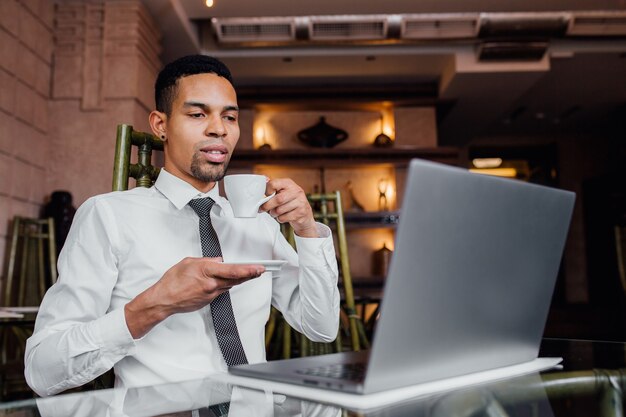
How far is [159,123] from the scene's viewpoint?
3.98 feet

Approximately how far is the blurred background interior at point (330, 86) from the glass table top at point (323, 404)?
11.3ft

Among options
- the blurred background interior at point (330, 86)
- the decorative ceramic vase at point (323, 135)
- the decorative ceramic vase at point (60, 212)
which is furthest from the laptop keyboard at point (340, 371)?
the decorative ceramic vase at point (323, 135)

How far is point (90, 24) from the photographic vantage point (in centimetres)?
439

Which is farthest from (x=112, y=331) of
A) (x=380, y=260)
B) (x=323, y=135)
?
(x=323, y=135)

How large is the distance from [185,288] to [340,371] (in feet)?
0.85

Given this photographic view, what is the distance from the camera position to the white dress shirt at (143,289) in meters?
0.90

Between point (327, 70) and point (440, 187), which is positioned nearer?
point (440, 187)

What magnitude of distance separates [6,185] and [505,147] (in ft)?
23.8

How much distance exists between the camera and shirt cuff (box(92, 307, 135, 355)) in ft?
2.88

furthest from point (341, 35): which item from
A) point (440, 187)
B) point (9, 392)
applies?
point (440, 187)

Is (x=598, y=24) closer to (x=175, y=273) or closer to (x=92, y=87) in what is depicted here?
(x=92, y=87)

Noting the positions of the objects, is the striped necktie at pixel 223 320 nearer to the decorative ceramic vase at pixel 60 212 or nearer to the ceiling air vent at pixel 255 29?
the decorative ceramic vase at pixel 60 212

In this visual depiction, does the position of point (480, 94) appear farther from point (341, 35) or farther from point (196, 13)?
point (196, 13)

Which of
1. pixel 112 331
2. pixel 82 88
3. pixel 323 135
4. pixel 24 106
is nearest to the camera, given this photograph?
pixel 112 331
